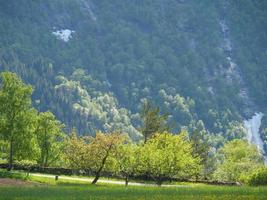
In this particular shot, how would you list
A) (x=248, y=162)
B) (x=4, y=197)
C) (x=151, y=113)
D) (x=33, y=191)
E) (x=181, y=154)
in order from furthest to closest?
1. (x=248, y=162)
2. (x=151, y=113)
3. (x=181, y=154)
4. (x=33, y=191)
5. (x=4, y=197)

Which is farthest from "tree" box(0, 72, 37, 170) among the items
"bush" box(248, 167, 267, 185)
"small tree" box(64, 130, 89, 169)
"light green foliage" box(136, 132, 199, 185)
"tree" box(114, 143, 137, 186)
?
"bush" box(248, 167, 267, 185)

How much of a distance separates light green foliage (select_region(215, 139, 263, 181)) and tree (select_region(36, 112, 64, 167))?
42.3 metres

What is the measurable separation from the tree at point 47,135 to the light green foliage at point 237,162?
4226cm

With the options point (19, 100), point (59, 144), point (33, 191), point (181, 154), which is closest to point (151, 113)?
point (59, 144)

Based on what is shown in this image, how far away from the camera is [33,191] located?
6147 centimetres

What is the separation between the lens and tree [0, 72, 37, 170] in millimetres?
97125

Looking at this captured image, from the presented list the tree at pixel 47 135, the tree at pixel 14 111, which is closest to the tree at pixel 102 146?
the tree at pixel 14 111

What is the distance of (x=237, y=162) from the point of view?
159750mm

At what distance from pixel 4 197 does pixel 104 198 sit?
27.3 ft

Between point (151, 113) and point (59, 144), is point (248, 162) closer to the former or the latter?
point (151, 113)

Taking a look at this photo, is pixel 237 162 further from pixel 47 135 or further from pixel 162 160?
pixel 162 160

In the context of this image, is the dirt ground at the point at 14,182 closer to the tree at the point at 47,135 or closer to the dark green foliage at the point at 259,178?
the dark green foliage at the point at 259,178

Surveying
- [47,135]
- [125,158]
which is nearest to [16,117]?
[125,158]

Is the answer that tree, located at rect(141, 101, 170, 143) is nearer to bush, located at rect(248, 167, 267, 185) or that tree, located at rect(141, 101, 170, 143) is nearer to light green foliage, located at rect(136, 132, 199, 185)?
light green foliage, located at rect(136, 132, 199, 185)
